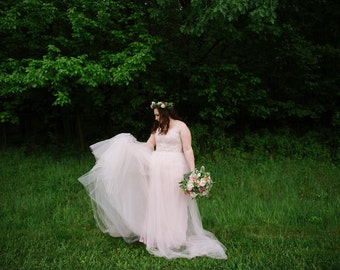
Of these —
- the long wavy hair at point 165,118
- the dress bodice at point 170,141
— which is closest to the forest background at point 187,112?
the dress bodice at point 170,141

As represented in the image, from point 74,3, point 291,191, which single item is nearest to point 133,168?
point 291,191

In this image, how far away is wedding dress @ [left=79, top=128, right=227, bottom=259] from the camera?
198 inches

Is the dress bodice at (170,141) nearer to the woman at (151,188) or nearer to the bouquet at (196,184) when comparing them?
the woman at (151,188)

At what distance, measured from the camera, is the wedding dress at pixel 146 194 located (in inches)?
198

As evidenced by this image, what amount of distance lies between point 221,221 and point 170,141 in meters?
2.04

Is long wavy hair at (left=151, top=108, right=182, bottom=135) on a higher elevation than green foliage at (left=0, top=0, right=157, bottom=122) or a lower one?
lower

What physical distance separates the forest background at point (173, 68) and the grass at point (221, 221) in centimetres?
233

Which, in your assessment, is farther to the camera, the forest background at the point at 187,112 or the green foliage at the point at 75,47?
the green foliage at the point at 75,47

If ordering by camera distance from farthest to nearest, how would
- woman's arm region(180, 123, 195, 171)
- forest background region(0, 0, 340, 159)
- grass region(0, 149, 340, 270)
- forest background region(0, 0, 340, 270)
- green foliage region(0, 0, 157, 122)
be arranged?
1. forest background region(0, 0, 340, 159)
2. green foliage region(0, 0, 157, 122)
3. forest background region(0, 0, 340, 270)
4. woman's arm region(180, 123, 195, 171)
5. grass region(0, 149, 340, 270)

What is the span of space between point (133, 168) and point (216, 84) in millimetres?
7266

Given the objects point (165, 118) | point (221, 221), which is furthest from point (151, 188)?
A: point (221, 221)

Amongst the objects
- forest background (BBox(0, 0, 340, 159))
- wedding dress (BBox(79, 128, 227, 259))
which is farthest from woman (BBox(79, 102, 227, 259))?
forest background (BBox(0, 0, 340, 159))

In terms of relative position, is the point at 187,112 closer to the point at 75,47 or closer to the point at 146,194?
the point at 75,47

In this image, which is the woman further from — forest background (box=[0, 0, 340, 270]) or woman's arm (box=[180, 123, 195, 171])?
forest background (box=[0, 0, 340, 270])
